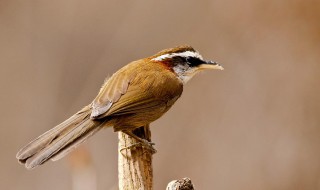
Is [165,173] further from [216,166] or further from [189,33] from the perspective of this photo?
[189,33]

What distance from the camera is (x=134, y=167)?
325 cm

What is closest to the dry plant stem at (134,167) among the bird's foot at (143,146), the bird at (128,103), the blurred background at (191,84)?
the bird's foot at (143,146)

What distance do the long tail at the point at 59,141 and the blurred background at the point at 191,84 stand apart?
2.17m

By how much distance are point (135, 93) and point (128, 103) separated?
0.09 meters

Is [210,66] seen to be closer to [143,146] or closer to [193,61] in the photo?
[193,61]

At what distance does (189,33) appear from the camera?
237 inches

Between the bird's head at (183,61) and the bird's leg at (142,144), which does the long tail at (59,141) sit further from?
the bird's head at (183,61)

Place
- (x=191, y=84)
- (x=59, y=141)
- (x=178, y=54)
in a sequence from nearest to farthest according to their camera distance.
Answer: (x=59, y=141)
(x=178, y=54)
(x=191, y=84)

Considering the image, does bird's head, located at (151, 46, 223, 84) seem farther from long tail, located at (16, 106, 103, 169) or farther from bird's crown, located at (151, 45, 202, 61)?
long tail, located at (16, 106, 103, 169)

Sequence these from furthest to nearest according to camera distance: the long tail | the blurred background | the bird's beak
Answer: the blurred background
the bird's beak
the long tail

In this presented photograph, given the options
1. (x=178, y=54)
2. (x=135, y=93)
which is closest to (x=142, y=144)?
(x=135, y=93)

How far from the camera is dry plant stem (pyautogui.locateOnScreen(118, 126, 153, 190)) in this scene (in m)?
3.15

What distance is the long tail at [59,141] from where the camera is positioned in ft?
10.1

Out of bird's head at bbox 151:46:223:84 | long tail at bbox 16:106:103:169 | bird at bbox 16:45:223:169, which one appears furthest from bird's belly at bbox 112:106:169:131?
bird's head at bbox 151:46:223:84
